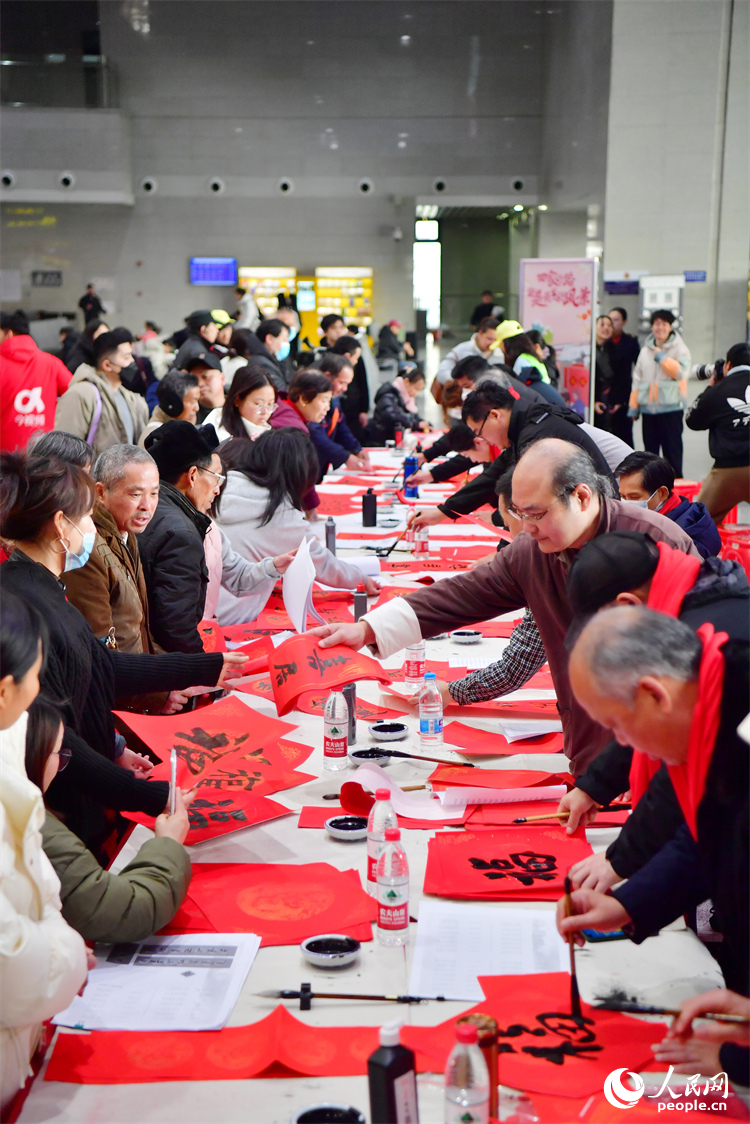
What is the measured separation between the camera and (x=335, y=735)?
2598 millimetres

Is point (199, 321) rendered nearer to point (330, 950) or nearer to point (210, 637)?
point (210, 637)

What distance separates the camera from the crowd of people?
1.43 metres

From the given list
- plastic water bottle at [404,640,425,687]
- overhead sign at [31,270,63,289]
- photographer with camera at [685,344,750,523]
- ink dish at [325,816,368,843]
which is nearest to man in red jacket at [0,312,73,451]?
plastic water bottle at [404,640,425,687]

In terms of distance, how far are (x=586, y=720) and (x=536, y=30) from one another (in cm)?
1634

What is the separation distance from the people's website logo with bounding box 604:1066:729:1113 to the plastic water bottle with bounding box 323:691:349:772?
122cm

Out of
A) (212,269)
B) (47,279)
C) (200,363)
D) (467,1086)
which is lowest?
(467,1086)

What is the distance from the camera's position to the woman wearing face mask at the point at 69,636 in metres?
2.17

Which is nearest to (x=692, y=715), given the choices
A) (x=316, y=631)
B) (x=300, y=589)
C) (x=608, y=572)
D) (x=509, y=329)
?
(x=608, y=572)

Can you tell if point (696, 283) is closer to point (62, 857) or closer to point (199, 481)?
point (199, 481)

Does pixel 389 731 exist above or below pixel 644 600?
below

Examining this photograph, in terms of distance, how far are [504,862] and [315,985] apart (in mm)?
522

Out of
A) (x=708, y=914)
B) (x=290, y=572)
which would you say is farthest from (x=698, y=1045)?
(x=290, y=572)

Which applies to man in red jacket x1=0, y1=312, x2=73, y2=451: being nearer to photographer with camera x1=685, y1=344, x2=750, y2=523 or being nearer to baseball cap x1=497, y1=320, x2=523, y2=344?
photographer with camera x1=685, y1=344, x2=750, y2=523

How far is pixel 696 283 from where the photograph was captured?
40.9 feet
